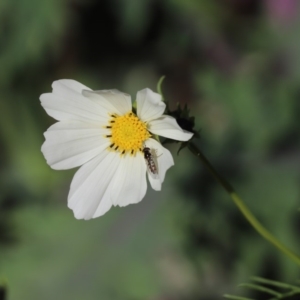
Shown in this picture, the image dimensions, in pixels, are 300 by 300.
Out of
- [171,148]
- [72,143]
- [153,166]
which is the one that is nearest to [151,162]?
[153,166]

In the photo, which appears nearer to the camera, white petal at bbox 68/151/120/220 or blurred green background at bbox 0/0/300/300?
white petal at bbox 68/151/120/220

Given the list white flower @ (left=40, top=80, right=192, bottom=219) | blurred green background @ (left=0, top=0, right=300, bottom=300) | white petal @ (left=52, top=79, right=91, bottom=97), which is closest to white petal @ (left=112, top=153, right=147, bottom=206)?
white flower @ (left=40, top=80, right=192, bottom=219)

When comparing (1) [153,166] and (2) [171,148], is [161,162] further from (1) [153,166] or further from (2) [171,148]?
(2) [171,148]

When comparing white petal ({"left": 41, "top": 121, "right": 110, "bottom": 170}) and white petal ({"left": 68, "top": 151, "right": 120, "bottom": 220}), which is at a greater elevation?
white petal ({"left": 41, "top": 121, "right": 110, "bottom": 170})

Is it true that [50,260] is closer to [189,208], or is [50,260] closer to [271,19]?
[189,208]

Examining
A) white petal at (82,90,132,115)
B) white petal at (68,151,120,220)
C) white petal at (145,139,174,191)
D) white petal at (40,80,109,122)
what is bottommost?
white petal at (145,139,174,191)

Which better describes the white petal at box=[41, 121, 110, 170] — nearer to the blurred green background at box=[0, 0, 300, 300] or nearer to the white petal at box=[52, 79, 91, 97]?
the white petal at box=[52, 79, 91, 97]

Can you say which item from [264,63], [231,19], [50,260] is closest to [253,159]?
[264,63]

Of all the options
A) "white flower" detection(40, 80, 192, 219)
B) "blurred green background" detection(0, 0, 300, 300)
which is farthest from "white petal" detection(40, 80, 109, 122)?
"blurred green background" detection(0, 0, 300, 300)
